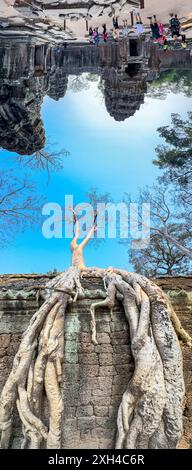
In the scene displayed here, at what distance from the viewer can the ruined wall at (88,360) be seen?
4.12 m

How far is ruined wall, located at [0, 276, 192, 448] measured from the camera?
13.5 ft

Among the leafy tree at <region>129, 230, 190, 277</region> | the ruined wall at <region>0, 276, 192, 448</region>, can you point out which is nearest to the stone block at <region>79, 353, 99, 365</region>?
the ruined wall at <region>0, 276, 192, 448</region>

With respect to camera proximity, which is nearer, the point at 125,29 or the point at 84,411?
the point at 84,411

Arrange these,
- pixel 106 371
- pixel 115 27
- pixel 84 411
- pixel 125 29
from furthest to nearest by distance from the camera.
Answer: pixel 125 29 < pixel 115 27 < pixel 106 371 < pixel 84 411

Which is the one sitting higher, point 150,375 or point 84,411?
point 150,375

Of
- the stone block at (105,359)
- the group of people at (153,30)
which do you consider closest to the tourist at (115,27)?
the group of people at (153,30)

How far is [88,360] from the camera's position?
4.43m

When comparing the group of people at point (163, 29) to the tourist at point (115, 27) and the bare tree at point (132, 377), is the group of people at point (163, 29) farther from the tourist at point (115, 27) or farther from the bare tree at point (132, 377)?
the bare tree at point (132, 377)

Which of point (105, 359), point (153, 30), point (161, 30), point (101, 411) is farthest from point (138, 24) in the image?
point (101, 411)

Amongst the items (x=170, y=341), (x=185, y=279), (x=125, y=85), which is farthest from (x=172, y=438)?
(x=125, y=85)

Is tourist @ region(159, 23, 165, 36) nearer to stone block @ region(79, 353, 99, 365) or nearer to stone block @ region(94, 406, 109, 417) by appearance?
stone block @ region(79, 353, 99, 365)

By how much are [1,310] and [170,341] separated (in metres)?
2.22

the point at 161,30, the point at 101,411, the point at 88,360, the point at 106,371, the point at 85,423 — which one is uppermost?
the point at 161,30

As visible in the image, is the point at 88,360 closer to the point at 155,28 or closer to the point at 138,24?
the point at 155,28
